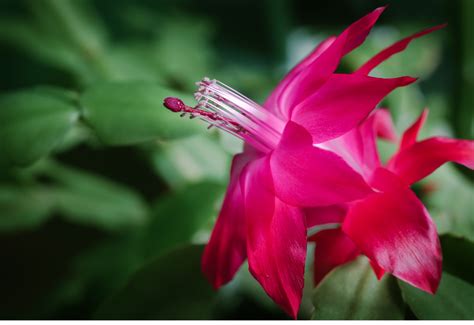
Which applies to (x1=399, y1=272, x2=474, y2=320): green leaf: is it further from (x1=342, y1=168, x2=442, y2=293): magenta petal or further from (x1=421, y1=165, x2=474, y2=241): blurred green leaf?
(x1=421, y1=165, x2=474, y2=241): blurred green leaf

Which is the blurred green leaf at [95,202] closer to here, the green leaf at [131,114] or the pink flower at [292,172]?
the green leaf at [131,114]

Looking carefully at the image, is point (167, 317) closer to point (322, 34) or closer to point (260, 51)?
point (322, 34)

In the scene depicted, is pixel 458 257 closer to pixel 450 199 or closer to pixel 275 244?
pixel 275 244

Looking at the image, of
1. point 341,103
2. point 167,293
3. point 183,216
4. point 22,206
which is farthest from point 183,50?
point 341,103

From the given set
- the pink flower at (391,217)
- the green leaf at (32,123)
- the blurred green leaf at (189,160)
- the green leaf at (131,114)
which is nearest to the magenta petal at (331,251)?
the pink flower at (391,217)

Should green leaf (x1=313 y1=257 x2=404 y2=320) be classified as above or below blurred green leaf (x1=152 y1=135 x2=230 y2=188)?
Answer: below

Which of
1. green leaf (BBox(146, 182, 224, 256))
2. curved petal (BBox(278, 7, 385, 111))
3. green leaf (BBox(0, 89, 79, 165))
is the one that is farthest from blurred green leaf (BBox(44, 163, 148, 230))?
curved petal (BBox(278, 7, 385, 111))
